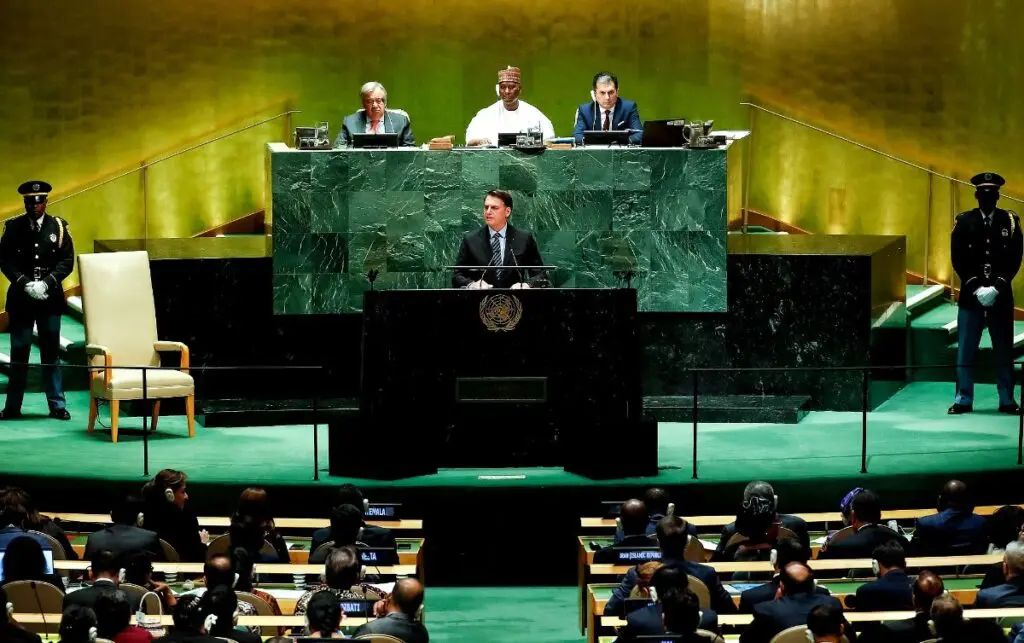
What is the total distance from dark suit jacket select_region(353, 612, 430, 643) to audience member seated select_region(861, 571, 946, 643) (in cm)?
158

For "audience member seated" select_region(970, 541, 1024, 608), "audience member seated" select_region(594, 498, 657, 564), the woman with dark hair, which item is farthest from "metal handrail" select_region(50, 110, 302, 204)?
"audience member seated" select_region(970, 541, 1024, 608)

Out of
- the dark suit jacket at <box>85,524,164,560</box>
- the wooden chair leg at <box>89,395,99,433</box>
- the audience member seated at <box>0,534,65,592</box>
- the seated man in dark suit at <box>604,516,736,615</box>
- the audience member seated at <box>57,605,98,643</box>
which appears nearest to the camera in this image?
the audience member seated at <box>57,605,98,643</box>

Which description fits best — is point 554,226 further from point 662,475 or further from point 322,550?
point 322,550

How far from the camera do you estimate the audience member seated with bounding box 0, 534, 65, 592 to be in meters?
6.77

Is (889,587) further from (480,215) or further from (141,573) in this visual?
(480,215)

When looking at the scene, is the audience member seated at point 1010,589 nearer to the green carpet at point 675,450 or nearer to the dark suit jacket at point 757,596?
the dark suit jacket at point 757,596

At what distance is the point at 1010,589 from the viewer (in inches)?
269

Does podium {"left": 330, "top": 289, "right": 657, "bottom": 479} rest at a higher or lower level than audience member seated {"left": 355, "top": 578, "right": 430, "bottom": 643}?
higher

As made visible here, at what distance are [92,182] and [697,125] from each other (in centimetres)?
531

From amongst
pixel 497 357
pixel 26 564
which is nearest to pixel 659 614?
pixel 26 564

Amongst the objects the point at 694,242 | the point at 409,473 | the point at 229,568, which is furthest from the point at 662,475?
the point at 229,568

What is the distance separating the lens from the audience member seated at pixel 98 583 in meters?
6.10

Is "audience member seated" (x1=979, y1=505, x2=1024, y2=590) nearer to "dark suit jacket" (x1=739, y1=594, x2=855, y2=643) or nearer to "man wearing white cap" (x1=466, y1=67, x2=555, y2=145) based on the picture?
"dark suit jacket" (x1=739, y1=594, x2=855, y2=643)

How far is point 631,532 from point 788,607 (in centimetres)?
149
